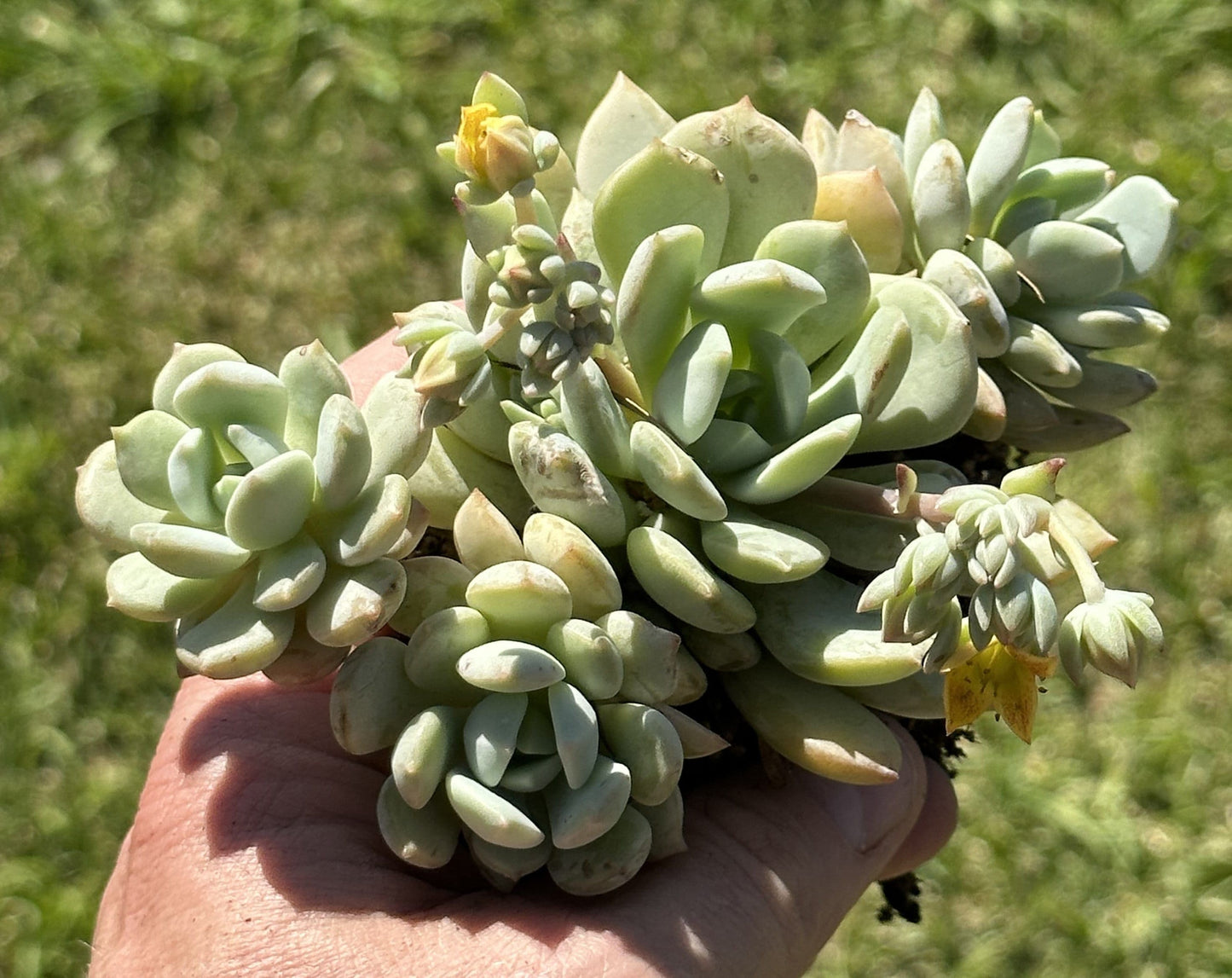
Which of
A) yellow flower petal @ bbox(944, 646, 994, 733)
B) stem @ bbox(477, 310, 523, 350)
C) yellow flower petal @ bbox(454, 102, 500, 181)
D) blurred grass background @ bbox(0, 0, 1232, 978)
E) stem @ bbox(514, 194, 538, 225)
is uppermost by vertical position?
yellow flower petal @ bbox(454, 102, 500, 181)

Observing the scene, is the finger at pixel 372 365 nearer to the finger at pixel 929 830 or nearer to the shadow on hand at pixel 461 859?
the shadow on hand at pixel 461 859

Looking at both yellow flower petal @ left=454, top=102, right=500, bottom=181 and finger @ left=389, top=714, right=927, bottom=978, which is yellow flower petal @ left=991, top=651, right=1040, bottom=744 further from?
yellow flower petal @ left=454, top=102, right=500, bottom=181

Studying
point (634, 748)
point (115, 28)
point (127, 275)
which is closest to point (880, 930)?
point (634, 748)

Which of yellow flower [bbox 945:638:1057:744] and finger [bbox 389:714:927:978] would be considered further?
finger [bbox 389:714:927:978]

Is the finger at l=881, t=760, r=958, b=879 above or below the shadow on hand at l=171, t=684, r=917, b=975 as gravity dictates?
below

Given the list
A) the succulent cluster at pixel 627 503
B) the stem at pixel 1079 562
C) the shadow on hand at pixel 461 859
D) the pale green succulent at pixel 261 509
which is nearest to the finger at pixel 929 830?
the shadow on hand at pixel 461 859

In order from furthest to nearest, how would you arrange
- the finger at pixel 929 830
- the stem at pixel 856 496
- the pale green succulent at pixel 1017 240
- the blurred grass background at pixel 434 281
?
the blurred grass background at pixel 434 281 → the finger at pixel 929 830 → the pale green succulent at pixel 1017 240 → the stem at pixel 856 496

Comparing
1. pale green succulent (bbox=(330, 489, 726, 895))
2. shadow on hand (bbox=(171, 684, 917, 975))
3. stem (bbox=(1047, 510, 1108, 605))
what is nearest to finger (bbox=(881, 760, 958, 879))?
shadow on hand (bbox=(171, 684, 917, 975))

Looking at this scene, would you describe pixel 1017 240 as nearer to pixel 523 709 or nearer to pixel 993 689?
pixel 993 689
